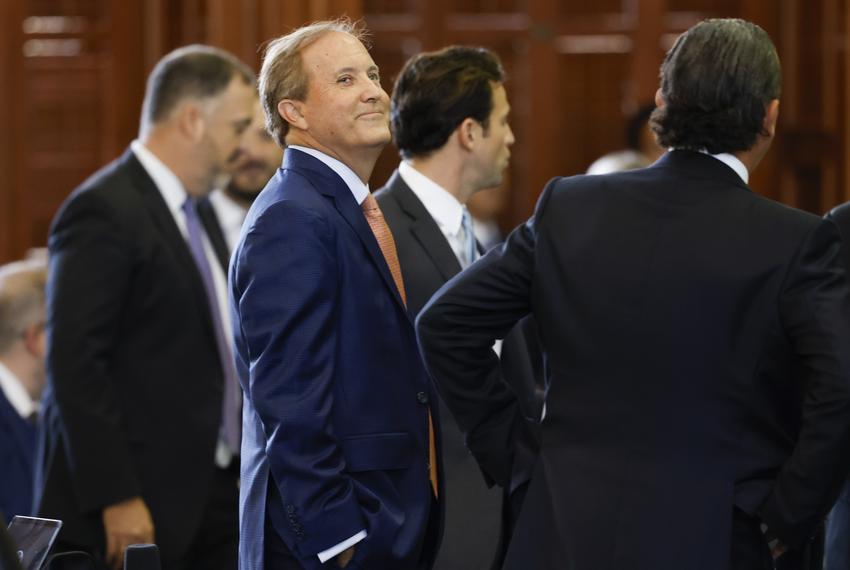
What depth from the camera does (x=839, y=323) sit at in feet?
7.02

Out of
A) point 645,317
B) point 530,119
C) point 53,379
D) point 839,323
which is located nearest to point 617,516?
point 645,317

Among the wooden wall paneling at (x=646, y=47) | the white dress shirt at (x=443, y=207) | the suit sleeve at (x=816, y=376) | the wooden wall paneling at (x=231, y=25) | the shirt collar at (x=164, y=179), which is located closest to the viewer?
the suit sleeve at (x=816, y=376)

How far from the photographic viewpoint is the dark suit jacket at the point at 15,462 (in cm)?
346

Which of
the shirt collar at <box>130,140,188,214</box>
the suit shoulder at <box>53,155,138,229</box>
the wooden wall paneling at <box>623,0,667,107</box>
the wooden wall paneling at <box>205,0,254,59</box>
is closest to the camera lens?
the suit shoulder at <box>53,155,138,229</box>

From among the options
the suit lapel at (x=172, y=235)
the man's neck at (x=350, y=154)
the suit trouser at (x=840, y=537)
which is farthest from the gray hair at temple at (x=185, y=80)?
the suit trouser at (x=840, y=537)

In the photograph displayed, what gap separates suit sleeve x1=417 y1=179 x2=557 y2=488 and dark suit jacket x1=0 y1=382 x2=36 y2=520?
4.91 feet

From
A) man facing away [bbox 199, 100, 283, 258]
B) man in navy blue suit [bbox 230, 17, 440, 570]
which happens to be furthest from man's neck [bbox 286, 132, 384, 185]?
man facing away [bbox 199, 100, 283, 258]

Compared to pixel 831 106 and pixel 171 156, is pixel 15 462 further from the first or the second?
pixel 831 106

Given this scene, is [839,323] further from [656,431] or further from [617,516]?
[617,516]

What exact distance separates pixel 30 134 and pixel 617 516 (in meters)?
4.45

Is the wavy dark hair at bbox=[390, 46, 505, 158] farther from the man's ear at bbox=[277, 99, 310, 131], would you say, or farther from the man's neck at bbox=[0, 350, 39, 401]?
the man's neck at bbox=[0, 350, 39, 401]

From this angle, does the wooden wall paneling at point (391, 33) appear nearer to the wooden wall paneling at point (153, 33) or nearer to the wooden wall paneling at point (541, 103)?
the wooden wall paneling at point (541, 103)

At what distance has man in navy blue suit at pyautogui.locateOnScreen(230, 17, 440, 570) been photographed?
2.28m

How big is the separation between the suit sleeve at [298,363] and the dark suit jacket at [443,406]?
589mm
